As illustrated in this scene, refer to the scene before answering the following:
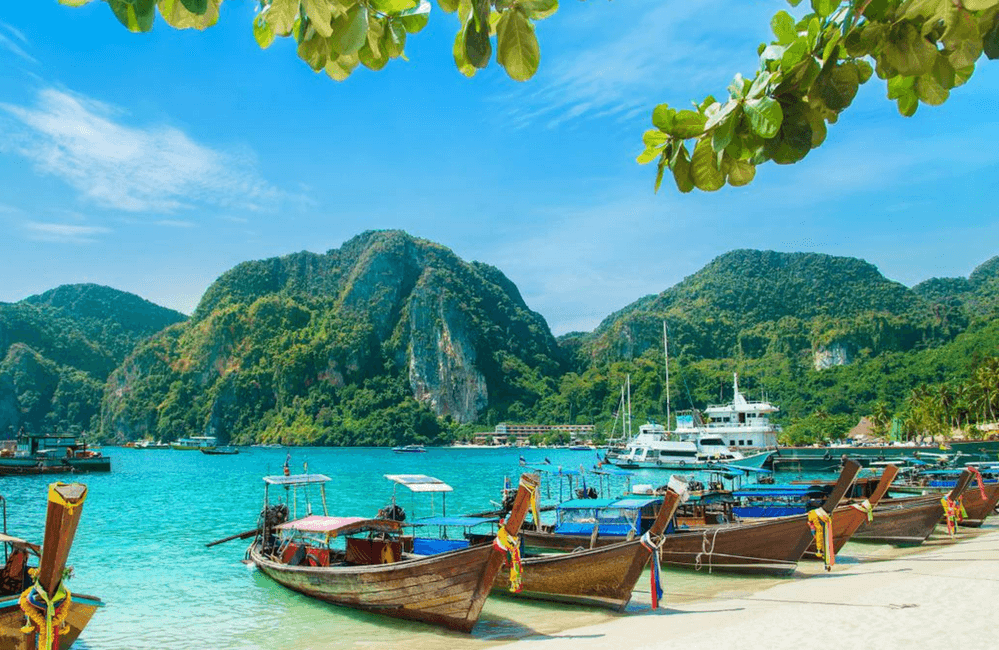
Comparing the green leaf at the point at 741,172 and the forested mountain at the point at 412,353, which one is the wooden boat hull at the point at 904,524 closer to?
the green leaf at the point at 741,172

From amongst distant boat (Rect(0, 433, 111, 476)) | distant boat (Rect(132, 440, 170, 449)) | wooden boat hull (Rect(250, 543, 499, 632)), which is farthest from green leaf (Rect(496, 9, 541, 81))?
distant boat (Rect(132, 440, 170, 449))

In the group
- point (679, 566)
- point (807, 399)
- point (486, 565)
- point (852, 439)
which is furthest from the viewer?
point (807, 399)

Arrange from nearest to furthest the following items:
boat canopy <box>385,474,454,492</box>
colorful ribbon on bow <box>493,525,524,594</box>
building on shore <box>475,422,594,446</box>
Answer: colorful ribbon on bow <box>493,525,524,594</box> → boat canopy <box>385,474,454,492</box> → building on shore <box>475,422,594,446</box>

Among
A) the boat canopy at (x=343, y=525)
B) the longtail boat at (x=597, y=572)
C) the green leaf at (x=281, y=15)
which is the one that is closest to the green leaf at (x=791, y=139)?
the green leaf at (x=281, y=15)

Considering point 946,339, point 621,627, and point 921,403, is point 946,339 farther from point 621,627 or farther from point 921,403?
point 621,627

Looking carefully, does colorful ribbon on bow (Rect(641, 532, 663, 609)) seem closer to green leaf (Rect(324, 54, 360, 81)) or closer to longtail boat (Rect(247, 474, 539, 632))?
longtail boat (Rect(247, 474, 539, 632))

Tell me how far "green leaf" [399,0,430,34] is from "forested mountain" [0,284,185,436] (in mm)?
163155

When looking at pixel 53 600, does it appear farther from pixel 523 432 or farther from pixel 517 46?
pixel 523 432

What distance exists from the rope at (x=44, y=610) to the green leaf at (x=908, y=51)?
9.62m

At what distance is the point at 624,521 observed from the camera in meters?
16.9

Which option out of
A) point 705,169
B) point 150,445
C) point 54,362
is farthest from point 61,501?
point 54,362

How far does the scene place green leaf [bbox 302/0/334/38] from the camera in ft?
4.79

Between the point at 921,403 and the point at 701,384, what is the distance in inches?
2425

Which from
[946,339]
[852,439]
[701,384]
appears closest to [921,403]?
[852,439]
